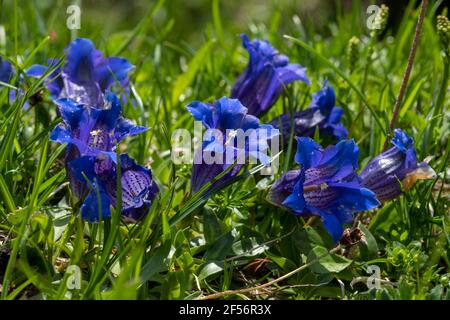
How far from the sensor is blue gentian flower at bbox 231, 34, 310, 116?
2582 mm

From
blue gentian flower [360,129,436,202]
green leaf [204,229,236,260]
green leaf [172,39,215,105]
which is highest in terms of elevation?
green leaf [172,39,215,105]

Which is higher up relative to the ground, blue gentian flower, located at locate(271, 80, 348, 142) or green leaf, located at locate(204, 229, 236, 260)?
blue gentian flower, located at locate(271, 80, 348, 142)

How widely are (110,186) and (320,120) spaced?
865 mm

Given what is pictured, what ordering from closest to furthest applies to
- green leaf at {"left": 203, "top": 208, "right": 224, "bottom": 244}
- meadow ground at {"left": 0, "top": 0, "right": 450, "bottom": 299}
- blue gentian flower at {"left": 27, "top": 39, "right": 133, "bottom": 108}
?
1. meadow ground at {"left": 0, "top": 0, "right": 450, "bottom": 299}
2. green leaf at {"left": 203, "top": 208, "right": 224, "bottom": 244}
3. blue gentian flower at {"left": 27, "top": 39, "right": 133, "bottom": 108}

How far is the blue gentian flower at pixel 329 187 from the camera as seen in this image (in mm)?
1970

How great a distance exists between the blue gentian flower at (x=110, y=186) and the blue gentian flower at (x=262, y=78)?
67 centimetres

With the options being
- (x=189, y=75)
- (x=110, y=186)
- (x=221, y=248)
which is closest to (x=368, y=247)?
(x=221, y=248)

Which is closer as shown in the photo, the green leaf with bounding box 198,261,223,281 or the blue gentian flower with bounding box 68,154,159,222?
the blue gentian flower with bounding box 68,154,159,222

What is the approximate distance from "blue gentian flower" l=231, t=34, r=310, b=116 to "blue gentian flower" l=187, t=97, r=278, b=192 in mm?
502

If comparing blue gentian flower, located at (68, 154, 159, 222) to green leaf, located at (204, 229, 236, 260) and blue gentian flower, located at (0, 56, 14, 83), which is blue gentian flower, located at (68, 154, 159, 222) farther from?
blue gentian flower, located at (0, 56, 14, 83)

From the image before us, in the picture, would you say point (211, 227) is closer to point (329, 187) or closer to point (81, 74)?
point (329, 187)

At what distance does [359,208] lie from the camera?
6.55ft

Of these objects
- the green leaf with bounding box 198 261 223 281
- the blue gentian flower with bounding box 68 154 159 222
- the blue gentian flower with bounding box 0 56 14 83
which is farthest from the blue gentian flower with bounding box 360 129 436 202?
the blue gentian flower with bounding box 0 56 14 83
